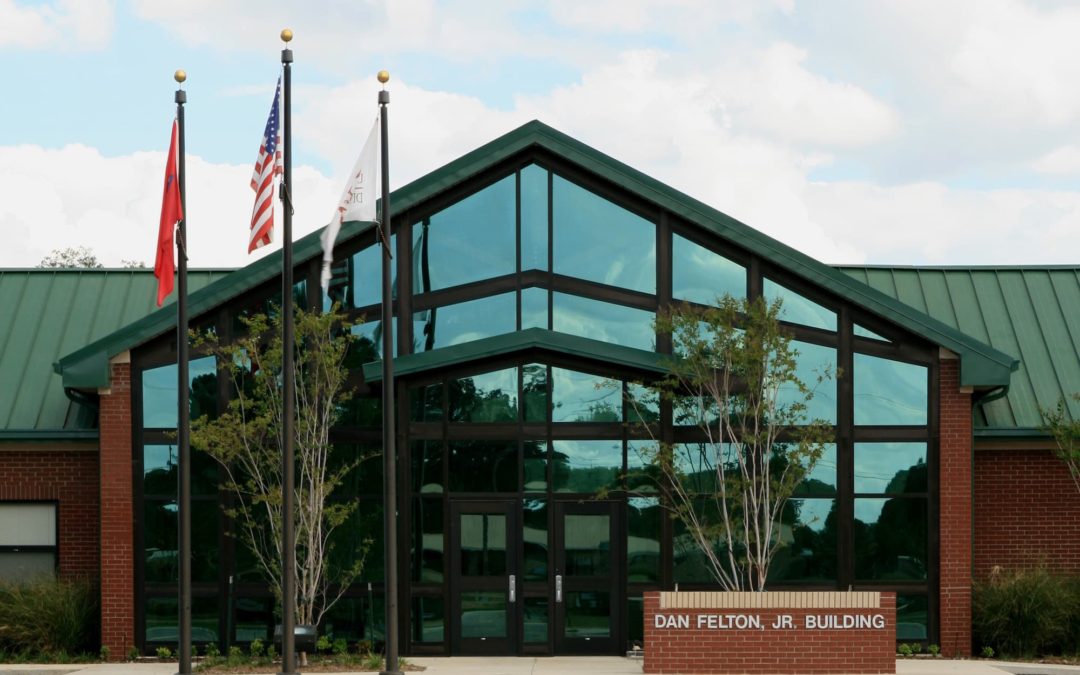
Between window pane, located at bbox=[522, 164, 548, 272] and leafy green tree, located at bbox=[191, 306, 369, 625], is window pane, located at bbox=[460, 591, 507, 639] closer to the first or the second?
leafy green tree, located at bbox=[191, 306, 369, 625]

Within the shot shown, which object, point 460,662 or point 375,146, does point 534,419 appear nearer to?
point 460,662

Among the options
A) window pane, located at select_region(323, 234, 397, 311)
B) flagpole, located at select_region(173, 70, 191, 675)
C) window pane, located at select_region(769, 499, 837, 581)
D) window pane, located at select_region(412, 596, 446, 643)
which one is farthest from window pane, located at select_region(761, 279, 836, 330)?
flagpole, located at select_region(173, 70, 191, 675)

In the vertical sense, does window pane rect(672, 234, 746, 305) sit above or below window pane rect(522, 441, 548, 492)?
above

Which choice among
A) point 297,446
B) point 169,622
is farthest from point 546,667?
point 169,622

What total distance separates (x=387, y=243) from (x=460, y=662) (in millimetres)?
6681

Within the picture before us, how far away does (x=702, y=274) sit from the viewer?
76.3ft

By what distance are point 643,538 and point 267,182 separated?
326 inches

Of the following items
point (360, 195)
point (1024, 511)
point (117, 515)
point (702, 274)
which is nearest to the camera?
point (360, 195)

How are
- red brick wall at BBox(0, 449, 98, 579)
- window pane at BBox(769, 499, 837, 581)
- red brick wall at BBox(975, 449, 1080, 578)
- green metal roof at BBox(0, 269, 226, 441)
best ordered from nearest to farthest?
window pane at BBox(769, 499, 837, 581), red brick wall at BBox(0, 449, 98, 579), red brick wall at BBox(975, 449, 1080, 578), green metal roof at BBox(0, 269, 226, 441)

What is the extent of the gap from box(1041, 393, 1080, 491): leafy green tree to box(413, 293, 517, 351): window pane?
29.2ft

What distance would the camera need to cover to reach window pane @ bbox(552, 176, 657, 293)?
2316 cm

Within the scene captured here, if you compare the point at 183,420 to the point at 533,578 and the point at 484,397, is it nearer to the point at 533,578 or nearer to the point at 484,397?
the point at 484,397

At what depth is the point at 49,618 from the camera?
74.8 feet

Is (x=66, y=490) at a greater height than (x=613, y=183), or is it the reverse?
(x=613, y=183)
